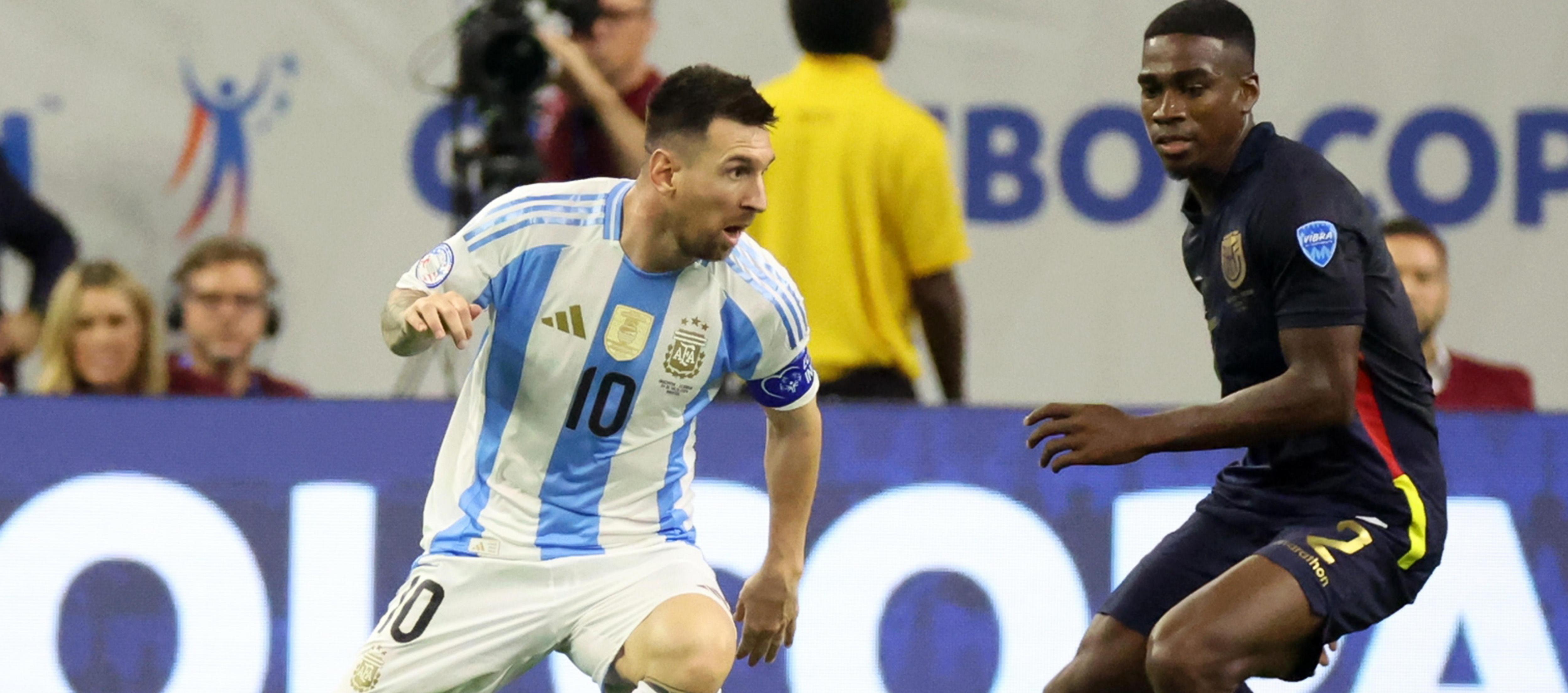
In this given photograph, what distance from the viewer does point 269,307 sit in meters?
7.08

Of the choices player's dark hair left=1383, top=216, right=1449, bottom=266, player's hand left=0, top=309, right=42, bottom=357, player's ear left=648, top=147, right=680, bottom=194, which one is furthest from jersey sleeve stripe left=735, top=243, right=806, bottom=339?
player's hand left=0, top=309, right=42, bottom=357

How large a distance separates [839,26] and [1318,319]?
2.45 metres

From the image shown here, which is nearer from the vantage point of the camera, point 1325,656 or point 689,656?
point 689,656

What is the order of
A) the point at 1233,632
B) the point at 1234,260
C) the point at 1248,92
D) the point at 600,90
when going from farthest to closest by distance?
1. the point at 600,90
2. the point at 1248,92
3. the point at 1234,260
4. the point at 1233,632

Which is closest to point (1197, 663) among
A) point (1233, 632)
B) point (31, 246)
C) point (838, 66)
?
point (1233, 632)

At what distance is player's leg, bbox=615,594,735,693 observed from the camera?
441 cm

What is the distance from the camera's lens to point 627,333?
4559mm

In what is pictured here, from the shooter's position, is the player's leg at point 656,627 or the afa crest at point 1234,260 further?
the player's leg at point 656,627

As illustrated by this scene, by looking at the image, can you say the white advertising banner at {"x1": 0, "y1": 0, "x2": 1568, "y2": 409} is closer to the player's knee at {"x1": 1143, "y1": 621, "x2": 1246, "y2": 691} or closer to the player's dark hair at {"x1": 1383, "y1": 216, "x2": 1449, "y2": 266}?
the player's dark hair at {"x1": 1383, "y1": 216, "x2": 1449, "y2": 266}

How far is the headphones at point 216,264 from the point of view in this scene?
7020 millimetres

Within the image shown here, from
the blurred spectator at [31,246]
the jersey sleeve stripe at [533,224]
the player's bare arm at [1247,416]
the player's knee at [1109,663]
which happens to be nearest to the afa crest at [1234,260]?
the player's bare arm at [1247,416]

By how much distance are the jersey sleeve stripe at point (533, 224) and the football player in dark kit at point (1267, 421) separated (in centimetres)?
114

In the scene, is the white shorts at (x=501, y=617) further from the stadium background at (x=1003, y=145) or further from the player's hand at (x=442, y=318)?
the stadium background at (x=1003, y=145)

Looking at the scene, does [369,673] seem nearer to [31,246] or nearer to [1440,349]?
[31,246]
